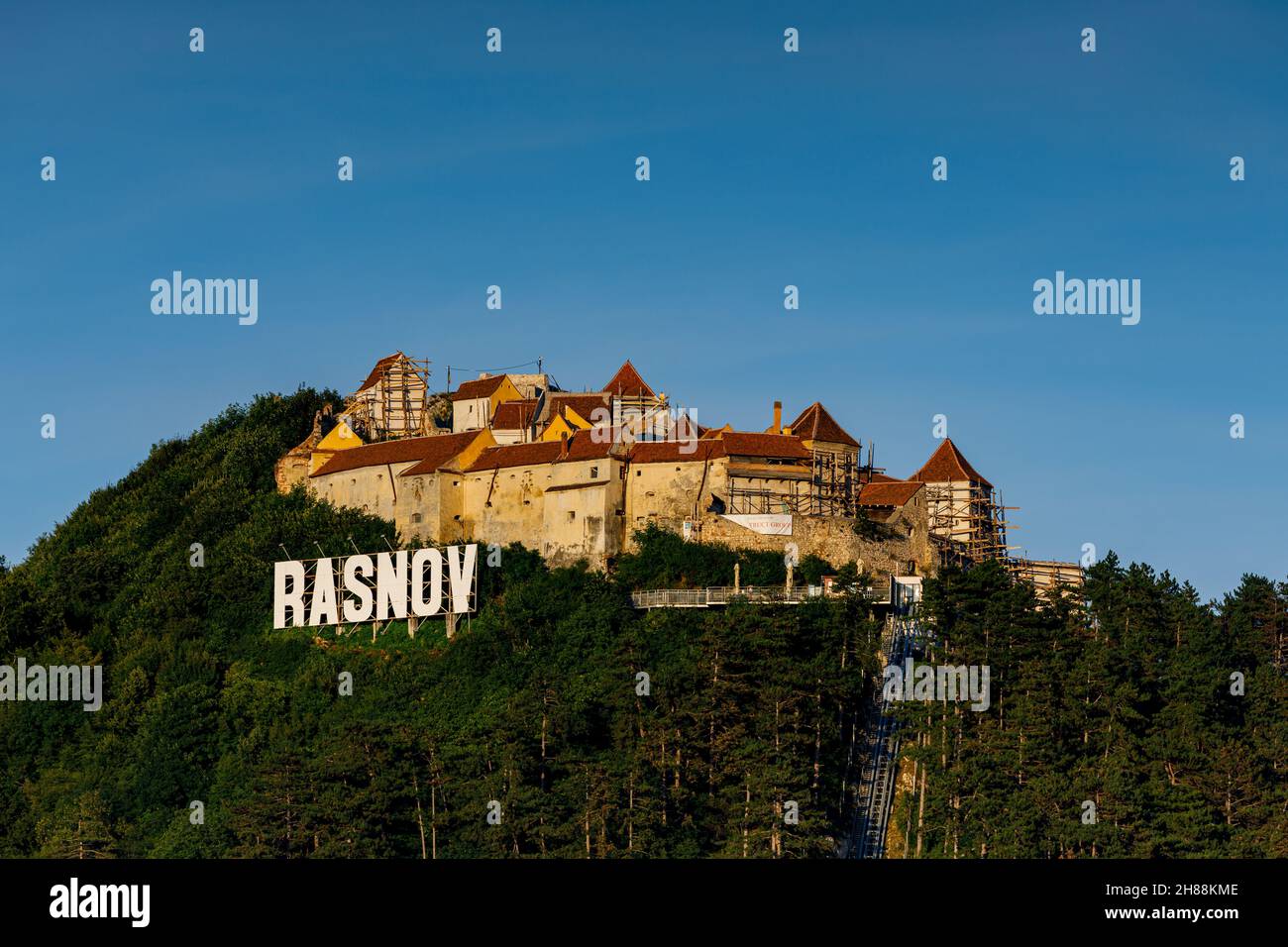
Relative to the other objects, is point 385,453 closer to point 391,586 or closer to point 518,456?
point 518,456

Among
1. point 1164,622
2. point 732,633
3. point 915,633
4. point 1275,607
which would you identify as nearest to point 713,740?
point 732,633

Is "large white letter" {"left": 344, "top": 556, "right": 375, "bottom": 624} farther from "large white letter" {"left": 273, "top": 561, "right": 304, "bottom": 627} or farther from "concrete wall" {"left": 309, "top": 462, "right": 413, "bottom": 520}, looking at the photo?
"concrete wall" {"left": 309, "top": 462, "right": 413, "bottom": 520}

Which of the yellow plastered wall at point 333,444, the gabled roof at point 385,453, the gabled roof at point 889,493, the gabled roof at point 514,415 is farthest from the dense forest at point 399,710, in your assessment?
the gabled roof at point 889,493

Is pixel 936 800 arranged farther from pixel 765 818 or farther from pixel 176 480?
pixel 176 480

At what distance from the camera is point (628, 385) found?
325ft

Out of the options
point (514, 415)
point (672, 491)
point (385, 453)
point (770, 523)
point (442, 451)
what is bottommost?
point (770, 523)

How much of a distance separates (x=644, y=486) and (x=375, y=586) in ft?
39.6

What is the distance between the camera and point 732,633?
242 ft

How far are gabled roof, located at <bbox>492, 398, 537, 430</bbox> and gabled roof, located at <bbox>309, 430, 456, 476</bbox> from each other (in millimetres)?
2256

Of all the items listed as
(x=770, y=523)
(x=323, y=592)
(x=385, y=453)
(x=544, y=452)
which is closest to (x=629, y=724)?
(x=770, y=523)

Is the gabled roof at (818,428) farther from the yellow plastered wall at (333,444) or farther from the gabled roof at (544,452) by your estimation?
the yellow plastered wall at (333,444)

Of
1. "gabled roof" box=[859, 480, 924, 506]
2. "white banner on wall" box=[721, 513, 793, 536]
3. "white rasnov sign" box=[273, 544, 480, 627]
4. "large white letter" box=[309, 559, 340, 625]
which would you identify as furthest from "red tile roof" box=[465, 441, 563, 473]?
"gabled roof" box=[859, 480, 924, 506]

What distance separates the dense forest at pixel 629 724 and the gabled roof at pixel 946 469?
589 inches

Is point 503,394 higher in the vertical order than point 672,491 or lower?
higher
